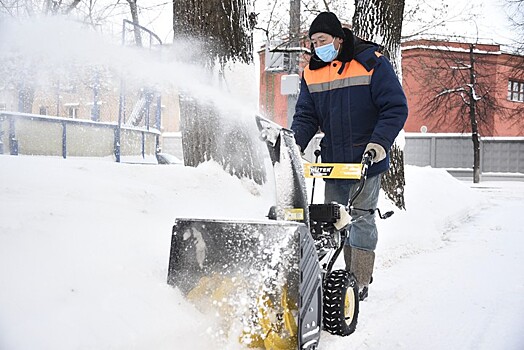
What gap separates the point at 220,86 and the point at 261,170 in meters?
1.02

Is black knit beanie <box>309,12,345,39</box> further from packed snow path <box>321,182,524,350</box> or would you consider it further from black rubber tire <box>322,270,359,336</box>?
packed snow path <box>321,182,524,350</box>

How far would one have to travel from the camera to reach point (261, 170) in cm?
540

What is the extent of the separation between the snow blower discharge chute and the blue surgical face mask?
916mm

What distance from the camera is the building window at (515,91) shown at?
29913 millimetres

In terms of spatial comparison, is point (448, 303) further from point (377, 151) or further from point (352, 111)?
point (352, 111)

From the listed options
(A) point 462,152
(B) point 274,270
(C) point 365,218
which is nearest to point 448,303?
(C) point 365,218

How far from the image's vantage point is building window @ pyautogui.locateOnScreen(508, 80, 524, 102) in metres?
29.9

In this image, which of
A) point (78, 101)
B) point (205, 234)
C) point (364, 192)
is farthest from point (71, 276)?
point (78, 101)

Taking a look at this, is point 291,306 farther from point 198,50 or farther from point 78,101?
point 78,101

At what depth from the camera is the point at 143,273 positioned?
2.65 meters

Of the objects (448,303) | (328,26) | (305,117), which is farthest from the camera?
(305,117)

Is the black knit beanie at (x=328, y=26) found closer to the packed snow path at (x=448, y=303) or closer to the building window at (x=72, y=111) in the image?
the packed snow path at (x=448, y=303)

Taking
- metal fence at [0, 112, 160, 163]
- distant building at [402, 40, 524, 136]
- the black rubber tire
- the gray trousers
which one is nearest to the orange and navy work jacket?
the gray trousers

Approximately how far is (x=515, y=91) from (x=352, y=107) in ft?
102
